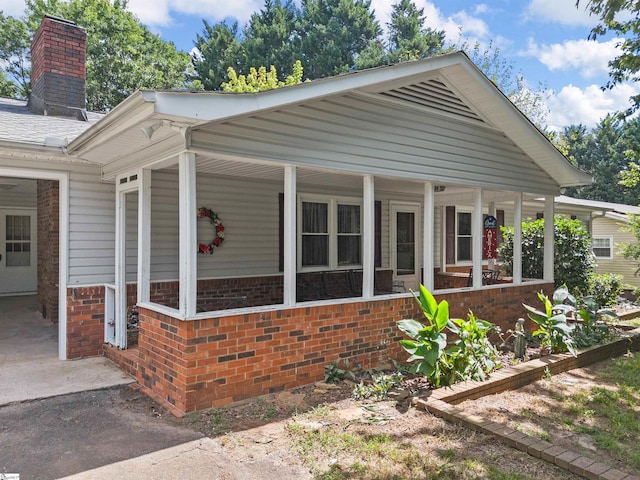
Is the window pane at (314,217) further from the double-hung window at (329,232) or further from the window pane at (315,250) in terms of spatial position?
the window pane at (315,250)

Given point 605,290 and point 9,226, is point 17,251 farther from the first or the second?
point 605,290

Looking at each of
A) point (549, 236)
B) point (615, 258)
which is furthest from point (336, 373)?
point (615, 258)

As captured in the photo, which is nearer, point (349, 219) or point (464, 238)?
point (349, 219)

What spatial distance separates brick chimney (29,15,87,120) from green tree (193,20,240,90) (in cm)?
1847

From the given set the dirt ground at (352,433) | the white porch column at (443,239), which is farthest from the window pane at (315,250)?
the white porch column at (443,239)

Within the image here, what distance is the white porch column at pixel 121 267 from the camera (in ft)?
18.6

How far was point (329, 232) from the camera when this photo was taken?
26.4ft

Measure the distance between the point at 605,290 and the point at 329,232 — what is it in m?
6.94

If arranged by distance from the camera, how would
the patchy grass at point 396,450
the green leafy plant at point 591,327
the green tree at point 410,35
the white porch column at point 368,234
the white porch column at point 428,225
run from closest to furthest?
1. the patchy grass at point 396,450
2. the white porch column at point 368,234
3. the white porch column at point 428,225
4. the green leafy plant at point 591,327
5. the green tree at point 410,35

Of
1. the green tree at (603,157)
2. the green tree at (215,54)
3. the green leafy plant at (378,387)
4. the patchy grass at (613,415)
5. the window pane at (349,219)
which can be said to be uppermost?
the green tree at (215,54)

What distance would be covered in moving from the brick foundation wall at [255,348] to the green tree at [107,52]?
22.8 meters

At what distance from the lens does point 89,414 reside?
4.17 meters

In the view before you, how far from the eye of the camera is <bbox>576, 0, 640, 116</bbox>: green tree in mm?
5668

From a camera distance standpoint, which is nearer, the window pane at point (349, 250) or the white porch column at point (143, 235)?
the white porch column at point (143, 235)
